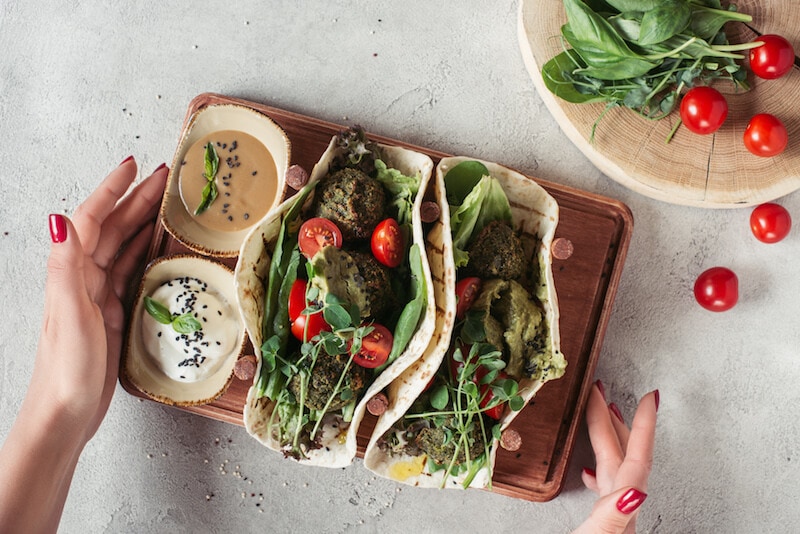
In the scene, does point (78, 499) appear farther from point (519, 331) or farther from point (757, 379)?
point (757, 379)

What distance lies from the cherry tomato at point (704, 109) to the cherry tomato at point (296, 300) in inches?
69.3

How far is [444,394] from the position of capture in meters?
2.38

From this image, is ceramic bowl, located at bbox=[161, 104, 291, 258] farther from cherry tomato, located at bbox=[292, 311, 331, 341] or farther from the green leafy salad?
cherry tomato, located at bbox=[292, 311, 331, 341]

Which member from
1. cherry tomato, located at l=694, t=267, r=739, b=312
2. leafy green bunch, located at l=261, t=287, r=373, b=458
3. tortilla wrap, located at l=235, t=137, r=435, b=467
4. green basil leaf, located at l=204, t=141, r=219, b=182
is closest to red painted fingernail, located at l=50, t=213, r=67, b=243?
green basil leaf, located at l=204, t=141, r=219, b=182

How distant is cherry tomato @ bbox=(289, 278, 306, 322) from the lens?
2424 millimetres

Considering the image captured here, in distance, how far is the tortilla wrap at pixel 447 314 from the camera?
2.32 m

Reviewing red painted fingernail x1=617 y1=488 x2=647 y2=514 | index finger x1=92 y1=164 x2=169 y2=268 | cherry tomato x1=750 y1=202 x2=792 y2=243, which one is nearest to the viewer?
red painted fingernail x1=617 y1=488 x2=647 y2=514

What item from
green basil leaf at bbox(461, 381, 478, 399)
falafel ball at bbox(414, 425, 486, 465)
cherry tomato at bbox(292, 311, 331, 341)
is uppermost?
cherry tomato at bbox(292, 311, 331, 341)

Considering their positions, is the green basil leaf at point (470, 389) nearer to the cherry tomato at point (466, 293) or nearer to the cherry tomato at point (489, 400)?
the cherry tomato at point (489, 400)

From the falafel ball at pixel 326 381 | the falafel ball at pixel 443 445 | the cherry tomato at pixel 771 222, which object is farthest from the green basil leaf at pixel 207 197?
the cherry tomato at pixel 771 222

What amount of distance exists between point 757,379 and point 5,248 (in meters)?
3.69

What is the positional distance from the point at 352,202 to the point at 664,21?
1.40 m

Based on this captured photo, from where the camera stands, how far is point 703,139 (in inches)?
111

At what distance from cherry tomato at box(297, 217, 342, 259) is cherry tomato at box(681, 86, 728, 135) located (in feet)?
5.13
